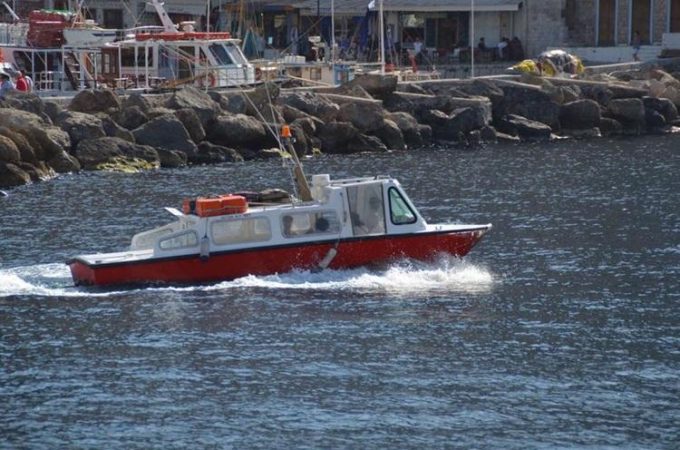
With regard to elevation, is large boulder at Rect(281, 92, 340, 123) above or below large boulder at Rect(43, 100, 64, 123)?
below

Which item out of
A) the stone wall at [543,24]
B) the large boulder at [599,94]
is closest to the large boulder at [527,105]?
the large boulder at [599,94]

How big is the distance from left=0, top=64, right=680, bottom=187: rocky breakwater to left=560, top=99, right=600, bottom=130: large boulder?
Answer: 44mm

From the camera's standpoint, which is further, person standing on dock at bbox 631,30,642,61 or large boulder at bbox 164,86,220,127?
person standing on dock at bbox 631,30,642,61

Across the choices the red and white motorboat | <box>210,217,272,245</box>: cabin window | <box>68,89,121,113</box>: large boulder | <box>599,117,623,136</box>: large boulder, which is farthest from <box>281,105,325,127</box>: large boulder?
<box>210,217,272,245</box>: cabin window

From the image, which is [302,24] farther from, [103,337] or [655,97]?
[103,337]

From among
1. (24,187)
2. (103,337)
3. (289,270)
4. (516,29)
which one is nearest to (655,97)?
(516,29)

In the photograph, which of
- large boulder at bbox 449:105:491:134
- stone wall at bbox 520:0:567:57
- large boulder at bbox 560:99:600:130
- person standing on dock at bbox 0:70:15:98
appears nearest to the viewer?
person standing on dock at bbox 0:70:15:98

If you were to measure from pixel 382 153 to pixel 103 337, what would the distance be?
3470 cm

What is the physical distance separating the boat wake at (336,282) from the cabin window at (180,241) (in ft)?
2.72

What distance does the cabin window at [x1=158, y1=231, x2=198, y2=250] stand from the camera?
3209 centimetres

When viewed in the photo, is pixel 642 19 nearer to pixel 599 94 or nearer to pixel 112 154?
pixel 599 94

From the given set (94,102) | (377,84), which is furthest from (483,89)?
(94,102)

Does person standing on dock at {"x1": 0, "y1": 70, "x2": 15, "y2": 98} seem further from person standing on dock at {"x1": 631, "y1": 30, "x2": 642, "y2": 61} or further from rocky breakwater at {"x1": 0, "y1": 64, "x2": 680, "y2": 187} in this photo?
person standing on dock at {"x1": 631, "y1": 30, "x2": 642, "y2": 61}

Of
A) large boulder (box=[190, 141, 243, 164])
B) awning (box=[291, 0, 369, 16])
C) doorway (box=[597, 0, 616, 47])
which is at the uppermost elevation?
awning (box=[291, 0, 369, 16])
